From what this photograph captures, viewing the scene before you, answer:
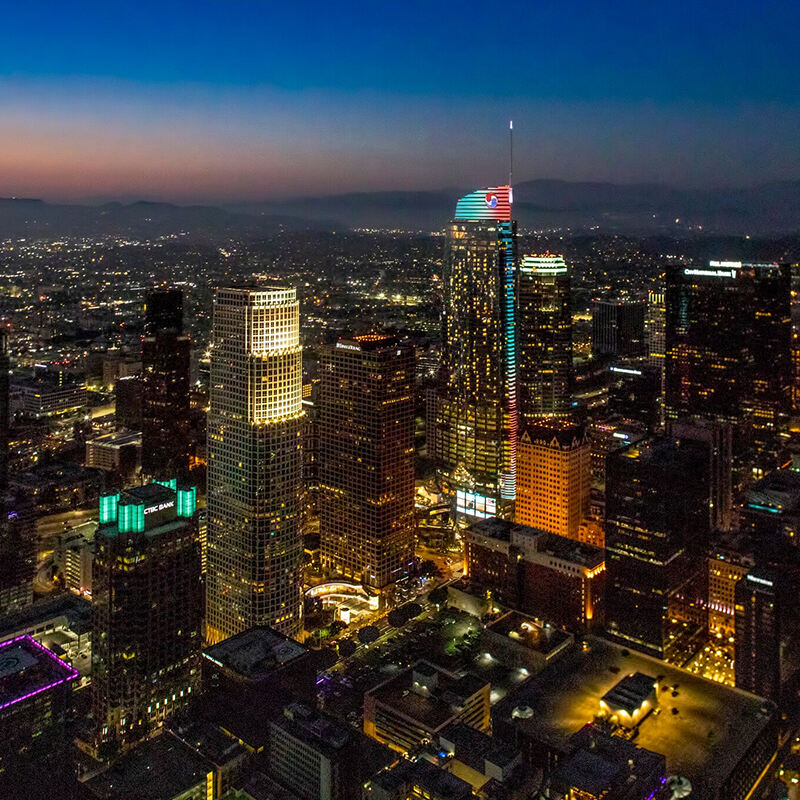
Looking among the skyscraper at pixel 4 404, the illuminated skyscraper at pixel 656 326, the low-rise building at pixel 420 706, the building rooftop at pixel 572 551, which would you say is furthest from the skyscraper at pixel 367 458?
the illuminated skyscraper at pixel 656 326

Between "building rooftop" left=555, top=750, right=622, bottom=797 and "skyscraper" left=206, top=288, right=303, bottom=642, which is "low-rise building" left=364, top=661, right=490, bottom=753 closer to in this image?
"building rooftop" left=555, top=750, right=622, bottom=797

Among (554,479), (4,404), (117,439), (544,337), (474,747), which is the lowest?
(474,747)

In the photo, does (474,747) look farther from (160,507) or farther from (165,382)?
(165,382)

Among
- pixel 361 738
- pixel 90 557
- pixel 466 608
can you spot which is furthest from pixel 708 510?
pixel 90 557

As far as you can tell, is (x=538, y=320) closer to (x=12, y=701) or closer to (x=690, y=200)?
(x=690, y=200)

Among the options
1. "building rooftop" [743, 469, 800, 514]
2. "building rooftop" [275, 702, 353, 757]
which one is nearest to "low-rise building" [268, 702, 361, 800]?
"building rooftop" [275, 702, 353, 757]

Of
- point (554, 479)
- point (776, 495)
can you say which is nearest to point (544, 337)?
point (554, 479)

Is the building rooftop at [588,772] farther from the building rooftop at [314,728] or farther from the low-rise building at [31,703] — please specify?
the low-rise building at [31,703]
